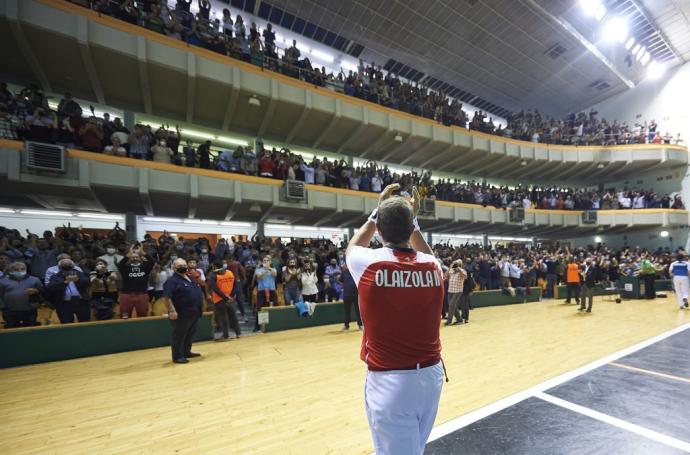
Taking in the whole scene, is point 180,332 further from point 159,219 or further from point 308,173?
point 159,219

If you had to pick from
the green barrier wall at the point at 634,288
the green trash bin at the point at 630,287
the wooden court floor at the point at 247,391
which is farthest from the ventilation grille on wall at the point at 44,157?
the green trash bin at the point at 630,287

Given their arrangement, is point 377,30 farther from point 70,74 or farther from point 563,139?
point 563,139

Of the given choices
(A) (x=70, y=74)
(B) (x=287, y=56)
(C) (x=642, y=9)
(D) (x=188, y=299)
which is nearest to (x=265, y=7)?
(B) (x=287, y=56)

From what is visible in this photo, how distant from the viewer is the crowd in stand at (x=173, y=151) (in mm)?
8906

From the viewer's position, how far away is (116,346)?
20.6 ft

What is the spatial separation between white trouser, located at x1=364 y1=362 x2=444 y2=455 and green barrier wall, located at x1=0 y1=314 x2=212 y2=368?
18.7 ft

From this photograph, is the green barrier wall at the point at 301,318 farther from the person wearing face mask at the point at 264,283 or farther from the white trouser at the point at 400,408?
the white trouser at the point at 400,408

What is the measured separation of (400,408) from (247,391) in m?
3.38

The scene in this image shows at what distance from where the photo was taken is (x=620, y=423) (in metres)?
2.94

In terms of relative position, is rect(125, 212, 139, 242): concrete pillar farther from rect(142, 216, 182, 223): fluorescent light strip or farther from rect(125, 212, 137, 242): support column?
rect(142, 216, 182, 223): fluorescent light strip

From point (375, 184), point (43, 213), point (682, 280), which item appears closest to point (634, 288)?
point (682, 280)

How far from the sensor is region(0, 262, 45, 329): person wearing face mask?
5.67 meters

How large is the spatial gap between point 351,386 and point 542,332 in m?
5.29

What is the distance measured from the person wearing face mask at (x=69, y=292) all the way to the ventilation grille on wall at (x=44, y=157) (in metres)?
4.18
